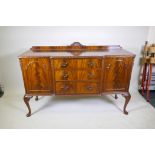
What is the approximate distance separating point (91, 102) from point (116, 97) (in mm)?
490

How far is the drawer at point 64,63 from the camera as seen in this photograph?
68.9 inches

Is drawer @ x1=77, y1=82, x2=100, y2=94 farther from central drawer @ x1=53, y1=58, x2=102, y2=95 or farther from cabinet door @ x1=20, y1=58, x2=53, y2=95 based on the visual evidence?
cabinet door @ x1=20, y1=58, x2=53, y2=95

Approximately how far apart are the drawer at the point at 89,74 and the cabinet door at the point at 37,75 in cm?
40

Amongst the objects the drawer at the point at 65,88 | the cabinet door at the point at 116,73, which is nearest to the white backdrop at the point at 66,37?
the cabinet door at the point at 116,73

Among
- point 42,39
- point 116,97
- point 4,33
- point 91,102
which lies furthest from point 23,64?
point 116,97

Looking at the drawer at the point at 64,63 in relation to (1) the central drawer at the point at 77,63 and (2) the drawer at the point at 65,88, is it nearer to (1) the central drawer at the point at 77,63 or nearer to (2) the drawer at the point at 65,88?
(1) the central drawer at the point at 77,63

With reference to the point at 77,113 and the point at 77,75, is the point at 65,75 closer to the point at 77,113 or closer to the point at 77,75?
the point at 77,75

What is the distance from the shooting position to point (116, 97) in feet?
8.32

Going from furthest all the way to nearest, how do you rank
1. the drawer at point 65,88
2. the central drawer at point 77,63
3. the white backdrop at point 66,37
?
1. the white backdrop at point 66,37
2. the drawer at point 65,88
3. the central drawer at point 77,63

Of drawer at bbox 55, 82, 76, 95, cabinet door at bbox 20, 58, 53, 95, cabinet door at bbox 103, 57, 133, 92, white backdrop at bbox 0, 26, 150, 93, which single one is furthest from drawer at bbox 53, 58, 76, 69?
white backdrop at bbox 0, 26, 150, 93

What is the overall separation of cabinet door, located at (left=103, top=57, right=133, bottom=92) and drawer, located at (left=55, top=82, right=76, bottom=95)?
1.44 feet

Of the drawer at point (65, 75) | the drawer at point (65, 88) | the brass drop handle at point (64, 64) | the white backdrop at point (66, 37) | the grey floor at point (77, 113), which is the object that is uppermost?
the white backdrop at point (66, 37)

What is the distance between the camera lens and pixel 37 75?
6.01 feet
